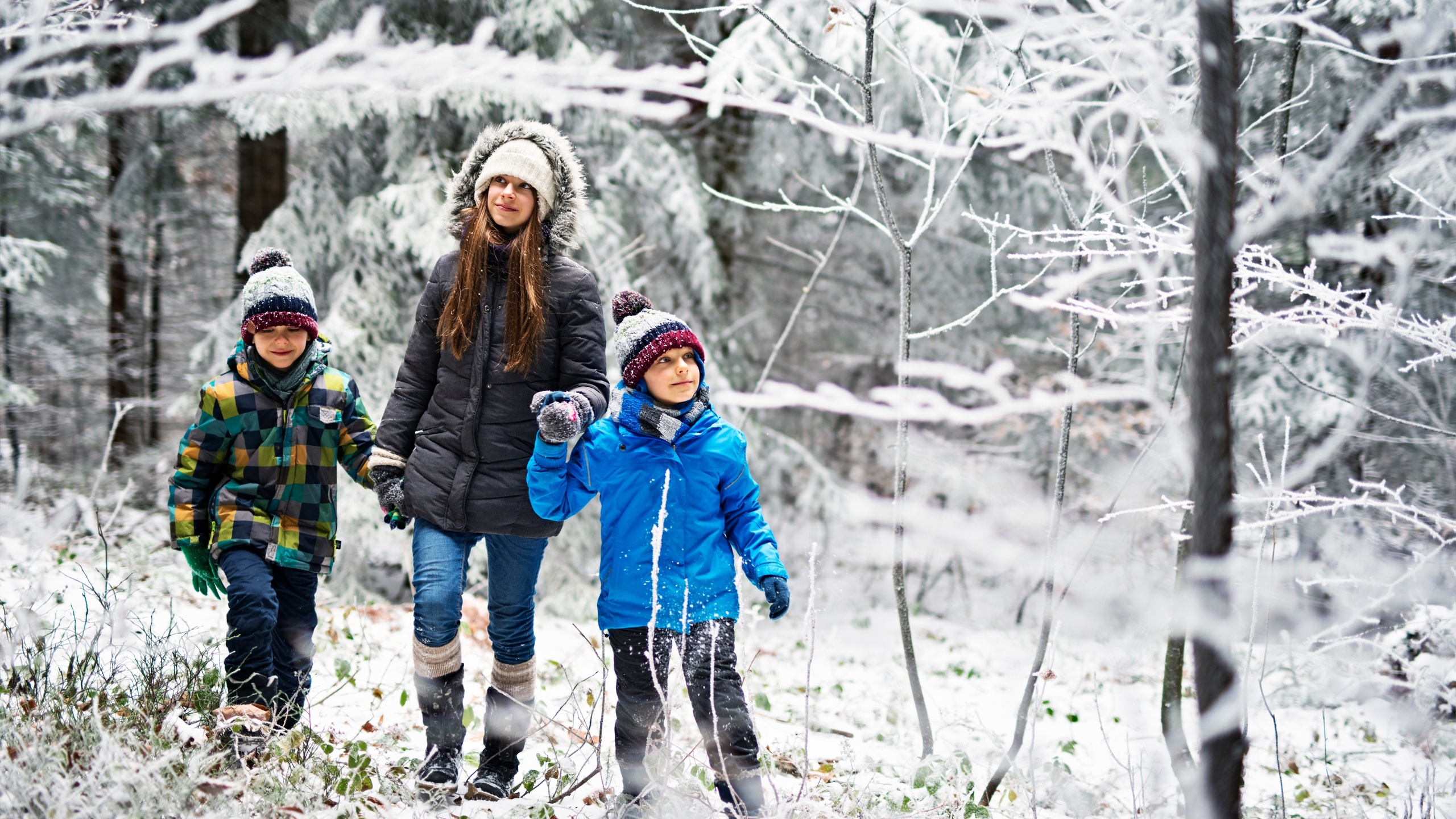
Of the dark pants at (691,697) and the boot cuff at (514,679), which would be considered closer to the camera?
the dark pants at (691,697)

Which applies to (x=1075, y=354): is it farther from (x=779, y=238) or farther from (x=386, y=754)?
(x=779, y=238)

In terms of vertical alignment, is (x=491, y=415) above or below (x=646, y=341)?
below

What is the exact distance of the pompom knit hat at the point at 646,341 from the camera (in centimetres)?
266

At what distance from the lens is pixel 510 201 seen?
287cm

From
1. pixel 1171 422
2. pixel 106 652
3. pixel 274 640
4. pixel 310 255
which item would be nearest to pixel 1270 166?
pixel 1171 422

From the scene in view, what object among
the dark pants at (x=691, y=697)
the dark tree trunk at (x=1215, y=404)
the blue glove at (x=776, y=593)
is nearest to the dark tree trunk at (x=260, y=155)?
the dark pants at (x=691, y=697)

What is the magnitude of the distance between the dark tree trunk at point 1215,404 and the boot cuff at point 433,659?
2091 mm

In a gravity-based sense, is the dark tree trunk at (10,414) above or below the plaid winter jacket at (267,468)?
below

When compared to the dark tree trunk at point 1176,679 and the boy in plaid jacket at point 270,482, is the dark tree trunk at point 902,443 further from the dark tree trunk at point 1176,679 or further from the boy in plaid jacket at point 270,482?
the boy in plaid jacket at point 270,482

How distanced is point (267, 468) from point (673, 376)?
136 centimetres

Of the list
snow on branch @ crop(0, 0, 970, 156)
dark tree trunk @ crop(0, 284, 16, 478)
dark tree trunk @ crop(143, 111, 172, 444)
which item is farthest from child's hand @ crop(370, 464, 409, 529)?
dark tree trunk @ crop(0, 284, 16, 478)

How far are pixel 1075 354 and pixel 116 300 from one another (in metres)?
10.4

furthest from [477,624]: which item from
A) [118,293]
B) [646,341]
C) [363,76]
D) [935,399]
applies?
[118,293]

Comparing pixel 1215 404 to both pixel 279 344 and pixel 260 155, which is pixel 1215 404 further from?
pixel 260 155
